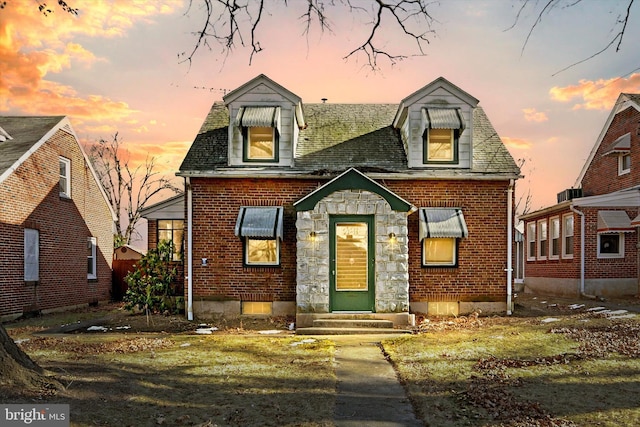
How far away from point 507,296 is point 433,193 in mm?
3775

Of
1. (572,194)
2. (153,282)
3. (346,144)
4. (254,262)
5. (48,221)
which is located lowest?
(153,282)

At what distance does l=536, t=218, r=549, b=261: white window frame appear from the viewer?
25886 mm

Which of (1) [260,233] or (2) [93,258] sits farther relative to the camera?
(2) [93,258]

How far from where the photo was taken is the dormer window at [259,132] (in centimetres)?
1557

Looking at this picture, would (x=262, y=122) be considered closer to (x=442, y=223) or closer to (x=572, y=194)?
(x=442, y=223)

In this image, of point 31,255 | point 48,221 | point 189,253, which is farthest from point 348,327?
point 48,221

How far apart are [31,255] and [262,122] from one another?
958 centimetres

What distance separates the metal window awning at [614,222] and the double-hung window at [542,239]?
4.22 metres

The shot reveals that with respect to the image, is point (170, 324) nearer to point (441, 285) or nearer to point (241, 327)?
point (241, 327)

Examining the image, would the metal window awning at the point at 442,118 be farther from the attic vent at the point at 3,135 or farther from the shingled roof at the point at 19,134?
the attic vent at the point at 3,135

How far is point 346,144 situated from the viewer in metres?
16.9

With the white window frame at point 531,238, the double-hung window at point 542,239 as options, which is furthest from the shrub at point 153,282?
the white window frame at point 531,238

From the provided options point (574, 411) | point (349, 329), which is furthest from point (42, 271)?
point (574, 411)

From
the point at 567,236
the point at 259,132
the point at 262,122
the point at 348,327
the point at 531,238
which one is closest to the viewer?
the point at 348,327
